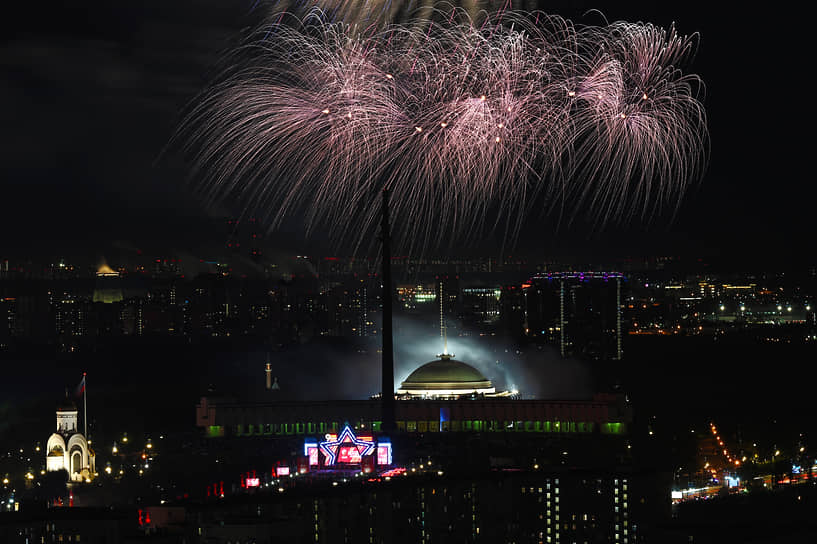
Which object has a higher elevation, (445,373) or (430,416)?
(445,373)

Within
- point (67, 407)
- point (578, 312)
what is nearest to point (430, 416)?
point (67, 407)

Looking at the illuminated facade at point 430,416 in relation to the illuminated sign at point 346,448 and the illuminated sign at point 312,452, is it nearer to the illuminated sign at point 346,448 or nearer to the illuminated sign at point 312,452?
the illuminated sign at point 312,452

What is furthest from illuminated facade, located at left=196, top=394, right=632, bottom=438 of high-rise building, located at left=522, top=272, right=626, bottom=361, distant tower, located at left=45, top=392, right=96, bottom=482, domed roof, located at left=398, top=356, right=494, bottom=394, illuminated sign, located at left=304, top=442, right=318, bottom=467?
high-rise building, located at left=522, top=272, right=626, bottom=361

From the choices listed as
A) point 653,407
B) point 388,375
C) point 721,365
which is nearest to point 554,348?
point 721,365

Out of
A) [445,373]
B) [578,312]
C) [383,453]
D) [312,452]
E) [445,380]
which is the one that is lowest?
[383,453]

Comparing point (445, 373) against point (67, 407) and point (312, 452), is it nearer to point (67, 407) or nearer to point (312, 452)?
point (67, 407)

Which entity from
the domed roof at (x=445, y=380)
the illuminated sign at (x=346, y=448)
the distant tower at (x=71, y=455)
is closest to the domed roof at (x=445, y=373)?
the domed roof at (x=445, y=380)
